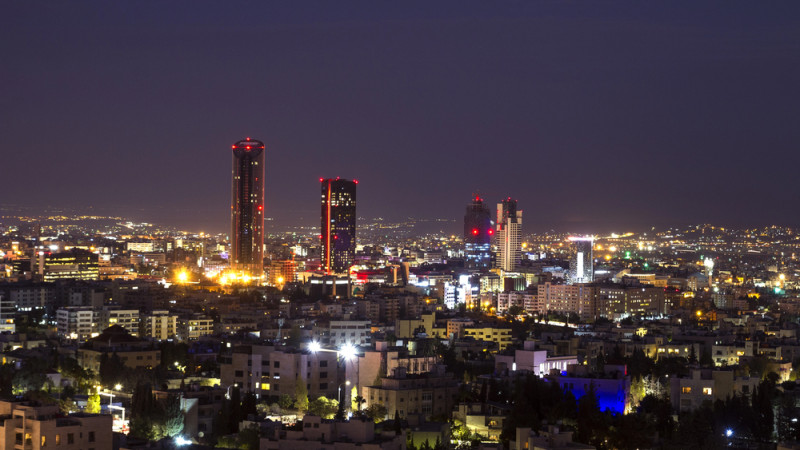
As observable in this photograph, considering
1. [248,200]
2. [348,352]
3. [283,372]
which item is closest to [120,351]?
[283,372]

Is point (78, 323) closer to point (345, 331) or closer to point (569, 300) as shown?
point (345, 331)

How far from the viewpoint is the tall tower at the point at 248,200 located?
68.1 meters

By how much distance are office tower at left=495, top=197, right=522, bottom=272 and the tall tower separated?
48.8 feet

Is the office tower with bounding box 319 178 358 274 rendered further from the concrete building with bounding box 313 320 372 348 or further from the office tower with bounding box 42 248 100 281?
the concrete building with bounding box 313 320 372 348

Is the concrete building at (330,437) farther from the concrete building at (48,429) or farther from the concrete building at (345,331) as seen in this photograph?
the concrete building at (345,331)

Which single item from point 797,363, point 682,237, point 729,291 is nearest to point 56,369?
point 797,363

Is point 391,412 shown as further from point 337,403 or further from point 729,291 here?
point 729,291

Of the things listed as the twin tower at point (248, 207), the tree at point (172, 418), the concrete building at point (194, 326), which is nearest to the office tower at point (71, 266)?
the twin tower at point (248, 207)

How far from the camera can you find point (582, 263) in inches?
2832

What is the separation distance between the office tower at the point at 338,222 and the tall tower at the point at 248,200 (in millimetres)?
4907

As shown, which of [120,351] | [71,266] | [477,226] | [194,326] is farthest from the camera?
[477,226]

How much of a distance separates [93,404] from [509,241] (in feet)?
195

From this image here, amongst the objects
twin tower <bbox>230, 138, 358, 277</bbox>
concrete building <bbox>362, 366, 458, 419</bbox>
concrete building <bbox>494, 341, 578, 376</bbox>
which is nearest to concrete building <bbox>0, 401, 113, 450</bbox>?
concrete building <bbox>362, 366, 458, 419</bbox>

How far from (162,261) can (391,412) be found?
2141 inches
